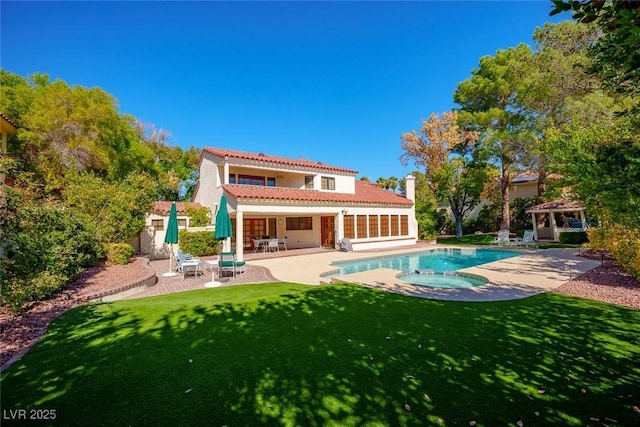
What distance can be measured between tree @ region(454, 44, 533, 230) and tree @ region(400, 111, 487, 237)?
149 centimetres

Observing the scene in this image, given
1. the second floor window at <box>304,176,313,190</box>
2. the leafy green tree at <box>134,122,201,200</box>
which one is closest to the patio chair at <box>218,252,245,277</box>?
the second floor window at <box>304,176,313,190</box>

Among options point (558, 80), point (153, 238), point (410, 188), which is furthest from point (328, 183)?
point (558, 80)

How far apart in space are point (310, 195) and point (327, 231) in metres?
5.16

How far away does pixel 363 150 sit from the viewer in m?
39.4

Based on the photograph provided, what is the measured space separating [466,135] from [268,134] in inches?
932

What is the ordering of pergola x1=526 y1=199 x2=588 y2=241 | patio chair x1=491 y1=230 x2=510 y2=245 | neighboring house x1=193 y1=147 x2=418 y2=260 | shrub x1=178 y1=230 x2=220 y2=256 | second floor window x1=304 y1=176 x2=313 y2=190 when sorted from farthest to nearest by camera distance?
1. second floor window x1=304 y1=176 x2=313 y2=190
2. pergola x1=526 y1=199 x2=588 y2=241
3. patio chair x1=491 y1=230 x2=510 y2=245
4. neighboring house x1=193 y1=147 x2=418 y2=260
5. shrub x1=178 y1=230 x2=220 y2=256

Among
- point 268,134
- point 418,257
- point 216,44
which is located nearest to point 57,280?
point 216,44

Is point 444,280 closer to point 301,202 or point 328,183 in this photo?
point 301,202

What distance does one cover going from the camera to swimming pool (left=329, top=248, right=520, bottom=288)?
13.0 metres

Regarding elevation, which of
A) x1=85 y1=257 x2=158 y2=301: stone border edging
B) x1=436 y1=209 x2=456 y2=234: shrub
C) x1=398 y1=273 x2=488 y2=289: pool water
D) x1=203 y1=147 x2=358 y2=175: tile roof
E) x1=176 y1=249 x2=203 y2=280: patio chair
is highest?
x1=203 y1=147 x2=358 y2=175: tile roof

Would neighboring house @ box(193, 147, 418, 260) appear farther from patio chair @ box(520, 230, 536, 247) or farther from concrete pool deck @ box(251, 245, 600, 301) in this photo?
patio chair @ box(520, 230, 536, 247)

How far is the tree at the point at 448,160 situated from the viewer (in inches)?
1240

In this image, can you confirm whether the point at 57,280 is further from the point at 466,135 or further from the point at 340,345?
the point at 466,135

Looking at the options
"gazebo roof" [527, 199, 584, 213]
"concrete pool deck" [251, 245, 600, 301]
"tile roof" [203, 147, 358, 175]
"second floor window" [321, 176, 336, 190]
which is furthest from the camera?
"second floor window" [321, 176, 336, 190]
